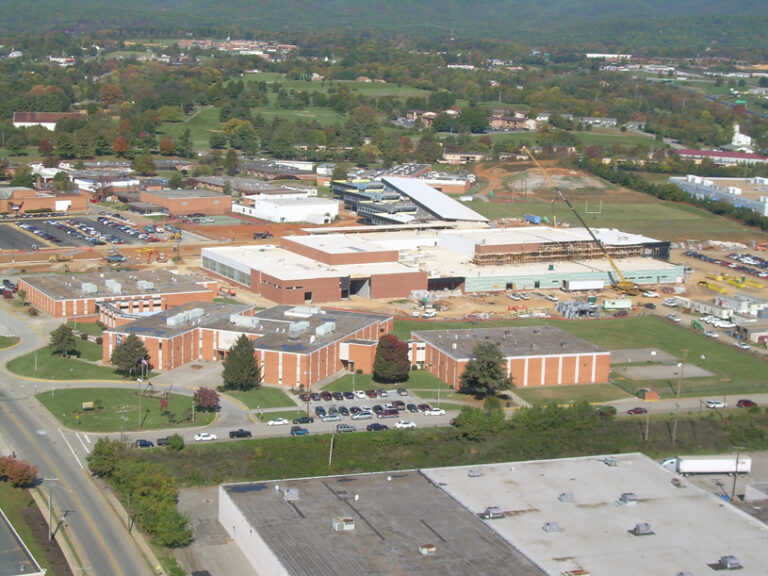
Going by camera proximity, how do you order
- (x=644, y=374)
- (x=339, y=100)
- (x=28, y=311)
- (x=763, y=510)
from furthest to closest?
(x=339, y=100) → (x=28, y=311) → (x=644, y=374) → (x=763, y=510)

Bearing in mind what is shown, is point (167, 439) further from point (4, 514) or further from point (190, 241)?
point (190, 241)

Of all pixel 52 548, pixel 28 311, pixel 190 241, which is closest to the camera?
pixel 52 548

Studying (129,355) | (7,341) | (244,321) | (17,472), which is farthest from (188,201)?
(17,472)

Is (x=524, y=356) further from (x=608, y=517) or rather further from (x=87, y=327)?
(x=87, y=327)

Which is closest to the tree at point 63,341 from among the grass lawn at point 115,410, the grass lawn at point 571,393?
the grass lawn at point 115,410

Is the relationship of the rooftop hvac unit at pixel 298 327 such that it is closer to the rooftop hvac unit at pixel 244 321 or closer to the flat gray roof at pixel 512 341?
the rooftop hvac unit at pixel 244 321

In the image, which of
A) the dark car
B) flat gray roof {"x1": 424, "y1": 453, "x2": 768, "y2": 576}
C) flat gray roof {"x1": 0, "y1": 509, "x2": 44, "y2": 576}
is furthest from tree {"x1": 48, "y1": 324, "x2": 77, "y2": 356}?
the dark car

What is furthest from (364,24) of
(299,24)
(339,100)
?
(339,100)

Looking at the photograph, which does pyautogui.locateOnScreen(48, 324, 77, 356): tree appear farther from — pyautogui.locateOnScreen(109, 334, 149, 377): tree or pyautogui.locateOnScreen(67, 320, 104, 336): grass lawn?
pyautogui.locateOnScreen(67, 320, 104, 336): grass lawn
